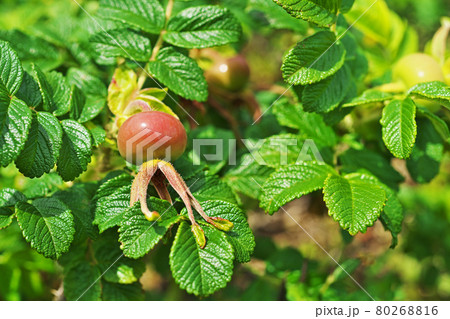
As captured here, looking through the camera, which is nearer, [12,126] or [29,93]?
[12,126]

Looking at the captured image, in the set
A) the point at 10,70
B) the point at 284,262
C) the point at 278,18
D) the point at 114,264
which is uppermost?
the point at 10,70

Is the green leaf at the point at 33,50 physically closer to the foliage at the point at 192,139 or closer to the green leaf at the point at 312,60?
the foliage at the point at 192,139

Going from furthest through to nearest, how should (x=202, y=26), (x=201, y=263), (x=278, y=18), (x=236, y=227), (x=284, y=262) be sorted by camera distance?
(x=284, y=262), (x=278, y=18), (x=202, y=26), (x=236, y=227), (x=201, y=263)

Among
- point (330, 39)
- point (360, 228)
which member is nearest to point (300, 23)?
point (330, 39)

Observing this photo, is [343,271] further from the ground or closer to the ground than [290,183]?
closer to the ground

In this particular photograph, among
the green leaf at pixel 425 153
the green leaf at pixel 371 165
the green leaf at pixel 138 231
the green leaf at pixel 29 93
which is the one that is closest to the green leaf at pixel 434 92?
the green leaf at pixel 425 153

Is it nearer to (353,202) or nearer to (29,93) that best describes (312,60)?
(353,202)

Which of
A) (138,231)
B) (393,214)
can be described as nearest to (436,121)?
(393,214)

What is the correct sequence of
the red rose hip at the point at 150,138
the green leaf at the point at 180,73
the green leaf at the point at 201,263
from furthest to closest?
the green leaf at the point at 180,73 < the red rose hip at the point at 150,138 < the green leaf at the point at 201,263
